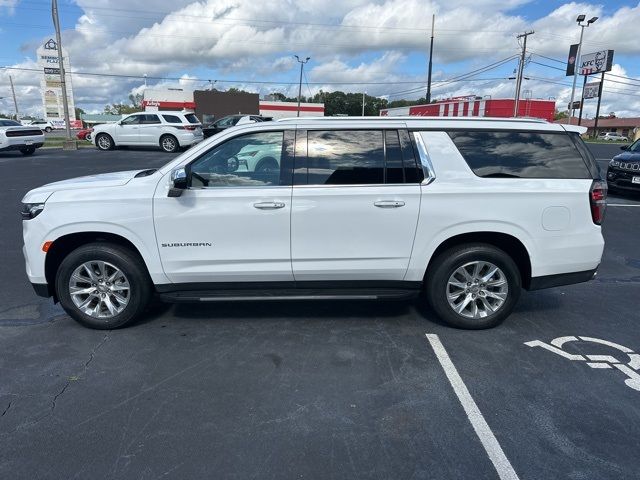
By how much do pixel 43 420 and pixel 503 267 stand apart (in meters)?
3.73

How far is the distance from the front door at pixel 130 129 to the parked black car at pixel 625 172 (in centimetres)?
1901

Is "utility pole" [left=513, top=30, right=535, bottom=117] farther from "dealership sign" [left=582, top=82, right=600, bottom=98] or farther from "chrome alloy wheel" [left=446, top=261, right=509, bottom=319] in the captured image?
"chrome alloy wheel" [left=446, top=261, right=509, bottom=319]

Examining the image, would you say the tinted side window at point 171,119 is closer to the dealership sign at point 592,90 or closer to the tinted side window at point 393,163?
the tinted side window at point 393,163

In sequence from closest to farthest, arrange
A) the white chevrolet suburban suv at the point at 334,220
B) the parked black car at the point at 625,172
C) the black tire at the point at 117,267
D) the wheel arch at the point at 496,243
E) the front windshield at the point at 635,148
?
the white chevrolet suburban suv at the point at 334,220 < the black tire at the point at 117,267 < the wheel arch at the point at 496,243 < the parked black car at the point at 625,172 < the front windshield at the point at 635,148

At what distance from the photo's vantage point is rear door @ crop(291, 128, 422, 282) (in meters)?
4.07

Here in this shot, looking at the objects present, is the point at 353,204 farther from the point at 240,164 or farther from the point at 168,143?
the point at 168,143

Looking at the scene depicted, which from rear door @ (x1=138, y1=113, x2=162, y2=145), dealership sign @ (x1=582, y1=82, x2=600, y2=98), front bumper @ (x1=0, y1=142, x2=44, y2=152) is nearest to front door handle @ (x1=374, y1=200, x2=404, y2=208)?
rear door @ (x1=138, y1=113, x2=162, y2=145)

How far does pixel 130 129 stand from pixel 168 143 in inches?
73.3

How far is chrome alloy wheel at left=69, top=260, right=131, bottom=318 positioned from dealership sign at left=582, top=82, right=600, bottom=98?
79497 mm

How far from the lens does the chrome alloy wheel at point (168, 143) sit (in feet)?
72.8

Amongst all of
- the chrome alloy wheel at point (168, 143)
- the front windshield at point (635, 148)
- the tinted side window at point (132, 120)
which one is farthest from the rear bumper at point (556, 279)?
the tinted side window at point (132, 120)

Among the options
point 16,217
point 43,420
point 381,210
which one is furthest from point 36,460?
point 16,217

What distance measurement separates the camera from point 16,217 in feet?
29.1

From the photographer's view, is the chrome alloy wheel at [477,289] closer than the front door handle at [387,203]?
No
